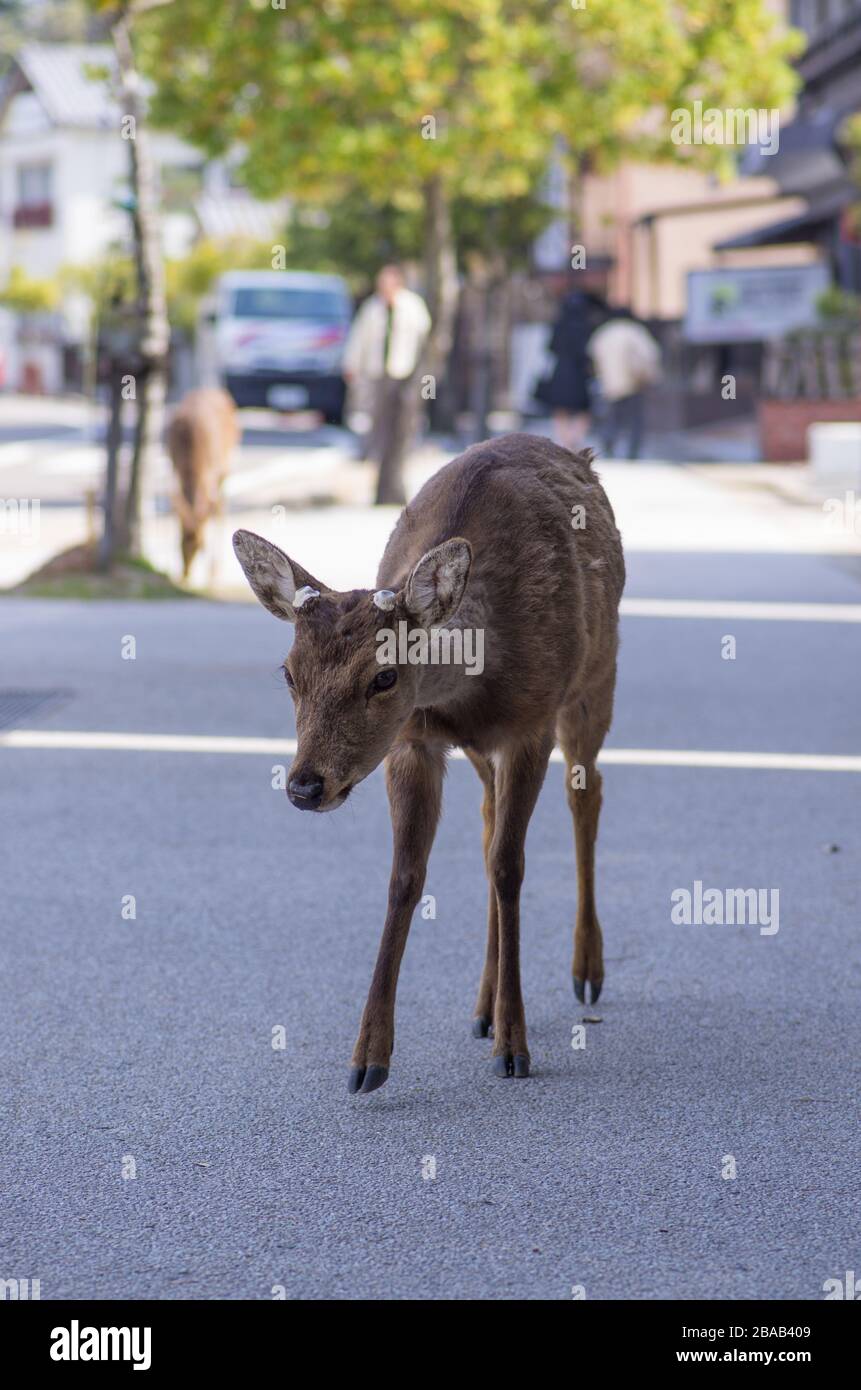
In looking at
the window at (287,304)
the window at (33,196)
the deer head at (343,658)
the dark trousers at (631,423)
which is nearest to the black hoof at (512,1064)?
the deer head at (343,658)

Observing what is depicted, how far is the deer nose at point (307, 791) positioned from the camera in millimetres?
4508

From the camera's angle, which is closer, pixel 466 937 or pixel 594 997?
pixel 594 997

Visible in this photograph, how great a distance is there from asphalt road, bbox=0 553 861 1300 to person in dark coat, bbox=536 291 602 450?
501 inches

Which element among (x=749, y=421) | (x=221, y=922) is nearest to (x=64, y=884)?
(x=221, y=922)

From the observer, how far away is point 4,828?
26.7 ft

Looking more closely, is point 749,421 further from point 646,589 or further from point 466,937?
point 466,937

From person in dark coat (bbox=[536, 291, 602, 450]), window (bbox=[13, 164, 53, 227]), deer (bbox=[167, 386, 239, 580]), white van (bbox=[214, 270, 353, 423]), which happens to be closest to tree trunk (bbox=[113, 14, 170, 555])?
deer (bbox=[167, 386, 239, 580])

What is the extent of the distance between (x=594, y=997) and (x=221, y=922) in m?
1.40

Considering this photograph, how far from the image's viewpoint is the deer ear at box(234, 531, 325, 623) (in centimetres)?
471

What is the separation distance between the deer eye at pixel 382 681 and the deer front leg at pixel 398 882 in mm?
499

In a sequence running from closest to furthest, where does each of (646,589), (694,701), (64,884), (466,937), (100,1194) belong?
(100,1194)
(466,937)
(64,884)
(694,701)
(646,589)

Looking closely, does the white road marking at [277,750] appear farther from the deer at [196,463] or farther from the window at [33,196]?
the window at [33,196]

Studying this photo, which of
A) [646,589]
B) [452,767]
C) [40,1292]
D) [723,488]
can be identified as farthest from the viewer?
[723,488]

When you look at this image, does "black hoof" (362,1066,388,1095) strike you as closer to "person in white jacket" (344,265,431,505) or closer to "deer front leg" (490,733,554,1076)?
"deer front leg" (490,733,554,1076)
